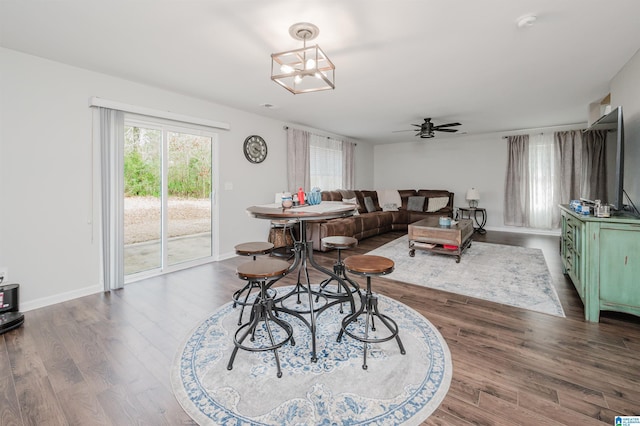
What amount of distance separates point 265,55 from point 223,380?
2698 mm

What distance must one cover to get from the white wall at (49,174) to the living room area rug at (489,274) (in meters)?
3.48

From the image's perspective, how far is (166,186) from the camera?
3.76 metres

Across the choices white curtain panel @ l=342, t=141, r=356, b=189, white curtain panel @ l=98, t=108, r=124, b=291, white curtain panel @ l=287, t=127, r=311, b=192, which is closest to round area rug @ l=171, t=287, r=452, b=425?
white curtain panel @ l=98, t=108, r=124, b=291

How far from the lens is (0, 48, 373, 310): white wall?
2582 millimetres

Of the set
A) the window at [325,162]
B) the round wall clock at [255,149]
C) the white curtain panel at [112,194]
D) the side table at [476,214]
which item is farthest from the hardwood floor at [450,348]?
the side table at [476,214]

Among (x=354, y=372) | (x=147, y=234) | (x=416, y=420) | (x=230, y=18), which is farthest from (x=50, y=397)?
(x=230, y=18)

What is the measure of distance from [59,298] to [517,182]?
8.29 m

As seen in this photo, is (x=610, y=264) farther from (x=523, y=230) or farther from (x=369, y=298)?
(x=523, y=230)

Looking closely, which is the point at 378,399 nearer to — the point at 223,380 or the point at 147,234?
the point at 223,380

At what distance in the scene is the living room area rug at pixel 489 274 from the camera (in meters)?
2.82

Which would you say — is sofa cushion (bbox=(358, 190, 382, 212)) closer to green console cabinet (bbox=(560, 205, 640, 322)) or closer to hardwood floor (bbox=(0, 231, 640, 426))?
hardwood floor (bbox=(0, 231, 640, 426))

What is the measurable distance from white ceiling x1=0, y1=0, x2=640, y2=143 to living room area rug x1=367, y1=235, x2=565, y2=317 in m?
2.36

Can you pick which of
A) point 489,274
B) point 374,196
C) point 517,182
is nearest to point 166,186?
point 489,274

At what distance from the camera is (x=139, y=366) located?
70.4 inches
